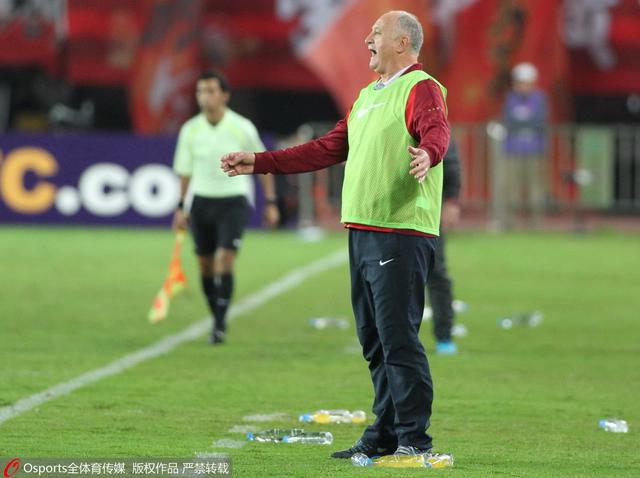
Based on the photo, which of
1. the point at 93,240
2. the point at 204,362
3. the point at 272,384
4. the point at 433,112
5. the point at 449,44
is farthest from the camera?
the point at 449,44

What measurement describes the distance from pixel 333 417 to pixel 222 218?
4396 millimetres

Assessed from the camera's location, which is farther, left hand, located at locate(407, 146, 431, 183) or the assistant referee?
the assistant referee

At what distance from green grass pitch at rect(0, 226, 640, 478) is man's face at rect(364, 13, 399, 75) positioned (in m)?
1.96

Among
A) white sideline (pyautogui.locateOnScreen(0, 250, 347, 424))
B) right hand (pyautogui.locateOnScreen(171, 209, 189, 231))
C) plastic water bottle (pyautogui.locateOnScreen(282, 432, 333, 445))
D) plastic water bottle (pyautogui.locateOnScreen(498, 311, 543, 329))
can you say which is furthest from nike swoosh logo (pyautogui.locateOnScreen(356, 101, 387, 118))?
plastic water bottle (pyautogui.locateOnScreen(498, 311, 543, 329))

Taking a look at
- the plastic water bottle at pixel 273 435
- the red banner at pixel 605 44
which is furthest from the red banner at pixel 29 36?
the plastic water bottle at pixel 273 435

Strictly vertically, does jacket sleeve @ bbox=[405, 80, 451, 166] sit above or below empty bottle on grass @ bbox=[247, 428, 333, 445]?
above

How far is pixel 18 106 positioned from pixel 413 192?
23.2m

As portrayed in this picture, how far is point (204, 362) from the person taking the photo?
40.4 ft

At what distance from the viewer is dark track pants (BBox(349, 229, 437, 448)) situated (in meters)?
8.00

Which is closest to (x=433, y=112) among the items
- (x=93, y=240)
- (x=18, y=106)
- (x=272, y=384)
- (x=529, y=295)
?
(x=272, y=384)

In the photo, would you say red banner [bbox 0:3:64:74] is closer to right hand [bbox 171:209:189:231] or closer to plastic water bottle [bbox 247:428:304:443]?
right hand [bbox 171:209:189:231]

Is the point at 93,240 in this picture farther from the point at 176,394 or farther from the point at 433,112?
the point at 433,112

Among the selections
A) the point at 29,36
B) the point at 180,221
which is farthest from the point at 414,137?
the point at 29,36

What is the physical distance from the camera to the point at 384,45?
8016 millimetres
